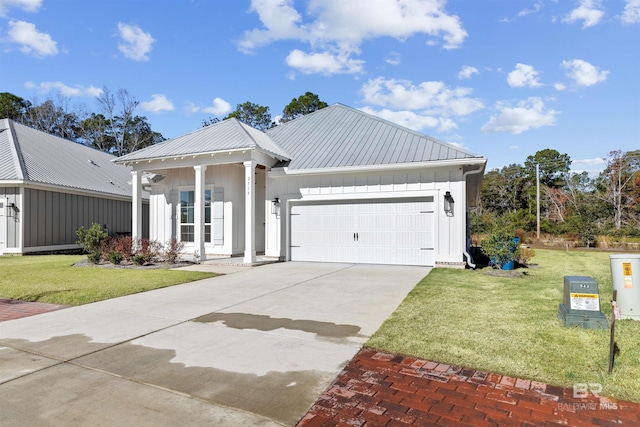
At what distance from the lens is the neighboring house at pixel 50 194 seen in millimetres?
14914

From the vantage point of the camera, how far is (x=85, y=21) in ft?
38.7

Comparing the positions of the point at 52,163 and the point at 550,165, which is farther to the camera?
the point at 550,165

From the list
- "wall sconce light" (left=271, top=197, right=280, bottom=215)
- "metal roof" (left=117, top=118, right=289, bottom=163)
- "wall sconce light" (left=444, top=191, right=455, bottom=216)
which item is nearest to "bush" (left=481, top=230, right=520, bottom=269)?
"wall sconce light" (left=444, top=191, right=455, bottom=216)

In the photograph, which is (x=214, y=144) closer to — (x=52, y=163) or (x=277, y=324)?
(x=277, y=324)

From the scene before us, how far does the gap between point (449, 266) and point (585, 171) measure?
34.8 m

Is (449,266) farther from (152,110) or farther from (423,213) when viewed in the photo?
(152,110)

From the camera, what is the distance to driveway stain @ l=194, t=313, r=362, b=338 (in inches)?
186

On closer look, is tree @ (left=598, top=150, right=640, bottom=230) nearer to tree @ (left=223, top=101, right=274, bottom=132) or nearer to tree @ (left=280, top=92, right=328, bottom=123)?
tree @ (left=280, top=92, right=328, bottom=123)

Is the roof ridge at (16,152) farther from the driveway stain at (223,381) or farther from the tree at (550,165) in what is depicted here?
the tree at (550,165)

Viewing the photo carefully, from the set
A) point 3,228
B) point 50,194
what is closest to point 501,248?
point 50,194

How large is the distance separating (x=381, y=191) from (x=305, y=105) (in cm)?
2810

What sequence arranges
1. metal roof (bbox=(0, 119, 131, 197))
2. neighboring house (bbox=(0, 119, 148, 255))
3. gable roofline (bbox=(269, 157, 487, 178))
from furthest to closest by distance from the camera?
1. metal roof (bbox=(0, 119, 131, 197))
2. neighboring house (bbox=(0, 119, 148, 255))
3. gable roofline (bbox=(269, 157, 487, 178))

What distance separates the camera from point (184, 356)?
3.90 meters

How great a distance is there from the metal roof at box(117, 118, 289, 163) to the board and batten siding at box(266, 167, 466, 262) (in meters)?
1.27
